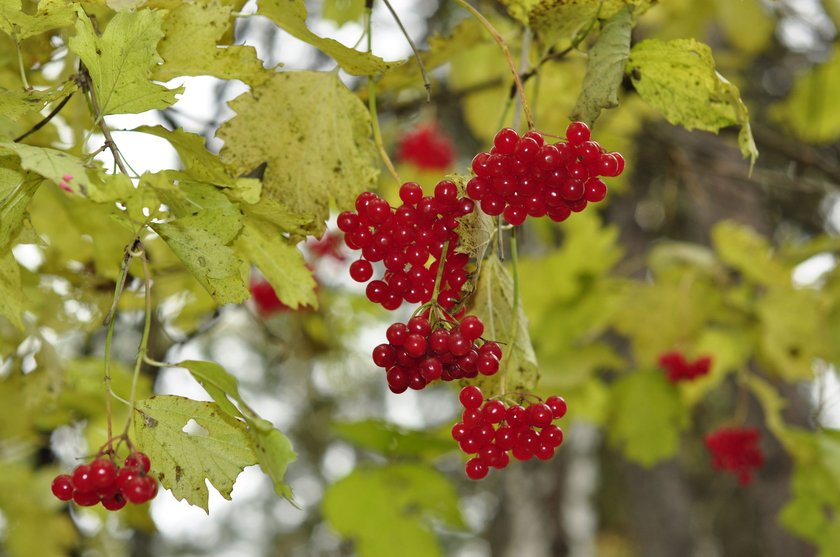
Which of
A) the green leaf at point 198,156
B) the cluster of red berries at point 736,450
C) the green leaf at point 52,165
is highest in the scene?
the green leaf at point 52,165

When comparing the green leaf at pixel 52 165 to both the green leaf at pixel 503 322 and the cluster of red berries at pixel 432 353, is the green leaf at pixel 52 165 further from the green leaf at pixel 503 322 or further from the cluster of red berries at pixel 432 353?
the green leaf at pixel 503 322

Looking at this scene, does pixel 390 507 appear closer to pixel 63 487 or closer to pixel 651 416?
pixel 651 416

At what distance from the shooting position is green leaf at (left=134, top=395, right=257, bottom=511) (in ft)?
3.55

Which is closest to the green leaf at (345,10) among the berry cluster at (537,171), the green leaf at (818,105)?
the berry cluster at (537,171)

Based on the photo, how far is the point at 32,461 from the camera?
3.49 meters

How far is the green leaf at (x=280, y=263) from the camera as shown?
1.29 m

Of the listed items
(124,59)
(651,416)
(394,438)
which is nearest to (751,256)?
(651,416)

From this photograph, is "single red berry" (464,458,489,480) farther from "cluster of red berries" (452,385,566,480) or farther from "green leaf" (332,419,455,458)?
"green leaf" (332,419,455,458)

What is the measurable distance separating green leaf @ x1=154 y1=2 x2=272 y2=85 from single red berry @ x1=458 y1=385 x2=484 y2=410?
580 millimetres

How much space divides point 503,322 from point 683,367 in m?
1.67

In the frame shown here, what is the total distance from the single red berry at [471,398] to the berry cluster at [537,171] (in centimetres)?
25

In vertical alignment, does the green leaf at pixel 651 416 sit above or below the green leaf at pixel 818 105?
below

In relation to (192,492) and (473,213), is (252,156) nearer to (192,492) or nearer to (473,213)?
(473,213)

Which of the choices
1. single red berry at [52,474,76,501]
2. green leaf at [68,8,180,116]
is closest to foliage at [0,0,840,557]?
green leaf at [68,8,180,116]
